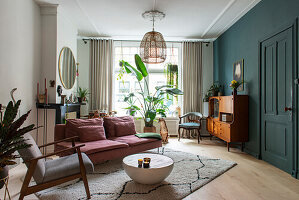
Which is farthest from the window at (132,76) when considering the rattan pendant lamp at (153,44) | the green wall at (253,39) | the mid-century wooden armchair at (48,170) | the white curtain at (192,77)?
the mid-century wooden armchair at (48,170)

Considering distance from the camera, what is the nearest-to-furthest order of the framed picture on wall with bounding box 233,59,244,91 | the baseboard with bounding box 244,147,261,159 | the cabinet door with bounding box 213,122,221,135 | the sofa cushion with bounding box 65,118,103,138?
the sofa cushion with bounding box 65,118,103,138 < the baseboard with bounding box 244,147,261,159 < the framed picture on wall with bounding box 233,59,244,91 < the cabinet door with bounding box 213,122,221,135

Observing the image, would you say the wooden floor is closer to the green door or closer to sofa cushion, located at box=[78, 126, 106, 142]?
the green door

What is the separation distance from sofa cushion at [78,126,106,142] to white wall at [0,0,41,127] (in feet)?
3.48

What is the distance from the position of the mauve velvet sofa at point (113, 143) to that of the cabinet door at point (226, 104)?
1645mm

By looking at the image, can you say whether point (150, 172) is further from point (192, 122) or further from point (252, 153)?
point (192, 122)

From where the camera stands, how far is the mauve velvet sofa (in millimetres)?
3025

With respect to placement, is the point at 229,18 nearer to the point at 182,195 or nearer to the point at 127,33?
the point at 127,33

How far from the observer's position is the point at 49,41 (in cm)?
411

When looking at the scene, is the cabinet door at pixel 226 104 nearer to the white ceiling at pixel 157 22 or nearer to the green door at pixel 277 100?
the green door at pixel 277 100

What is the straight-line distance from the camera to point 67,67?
4.61 metres

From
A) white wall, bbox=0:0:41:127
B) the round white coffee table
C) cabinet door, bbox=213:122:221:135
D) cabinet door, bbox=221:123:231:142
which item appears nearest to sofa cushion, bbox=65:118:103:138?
white wall, bbox=0:0:41:127

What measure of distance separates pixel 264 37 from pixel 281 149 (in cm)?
191

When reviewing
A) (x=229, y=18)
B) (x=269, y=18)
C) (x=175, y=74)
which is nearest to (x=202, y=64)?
(x=175, y=74)

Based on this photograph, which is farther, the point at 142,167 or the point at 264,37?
the point at 264,37
